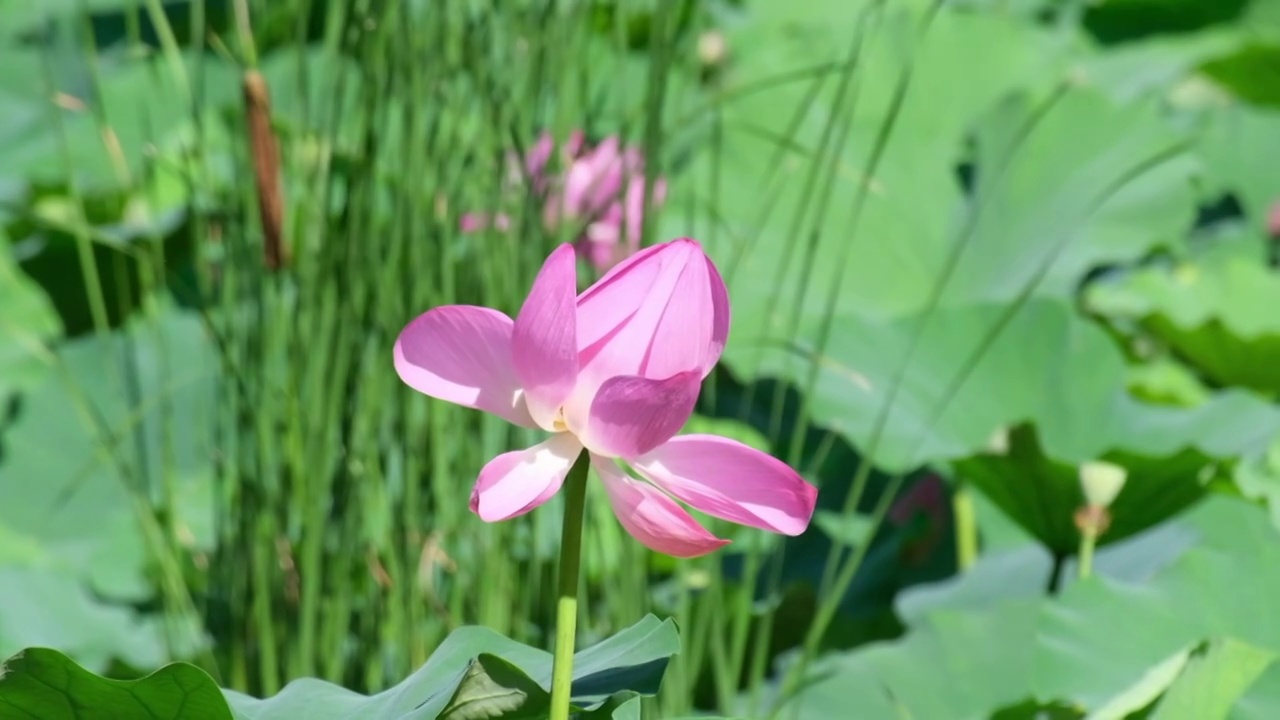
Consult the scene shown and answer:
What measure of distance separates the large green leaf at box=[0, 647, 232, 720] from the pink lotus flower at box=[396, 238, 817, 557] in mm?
149

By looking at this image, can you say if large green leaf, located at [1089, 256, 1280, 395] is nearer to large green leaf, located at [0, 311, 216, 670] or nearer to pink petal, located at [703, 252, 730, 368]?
large green leaf, located at [0, 311, 216, 670]

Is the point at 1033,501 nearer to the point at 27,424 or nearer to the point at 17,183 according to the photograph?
the point at 27,424

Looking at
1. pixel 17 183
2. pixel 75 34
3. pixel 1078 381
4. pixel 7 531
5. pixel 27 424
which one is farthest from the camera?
pixel 75 34

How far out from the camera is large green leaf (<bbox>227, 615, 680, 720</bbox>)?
1.68 feet

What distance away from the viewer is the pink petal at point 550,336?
44cm

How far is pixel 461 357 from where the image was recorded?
18.5 inches

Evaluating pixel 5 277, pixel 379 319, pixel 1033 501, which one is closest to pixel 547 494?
pixel 379 319

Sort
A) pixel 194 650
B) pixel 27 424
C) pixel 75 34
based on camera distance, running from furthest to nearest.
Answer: pixel 75 34
pixel 27 424
pixel 194 650

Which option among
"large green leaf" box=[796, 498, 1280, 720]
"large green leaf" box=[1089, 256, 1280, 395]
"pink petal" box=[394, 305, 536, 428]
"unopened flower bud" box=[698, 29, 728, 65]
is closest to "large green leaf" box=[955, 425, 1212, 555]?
"large green leaf" box=[796, 498, 1280, 720]

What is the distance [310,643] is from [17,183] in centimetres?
158

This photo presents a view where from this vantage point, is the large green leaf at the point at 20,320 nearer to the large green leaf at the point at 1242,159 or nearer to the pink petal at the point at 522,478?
the pink petal at the point at 522,478

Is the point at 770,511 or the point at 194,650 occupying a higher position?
the point at 770,511

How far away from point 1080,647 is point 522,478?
610mm

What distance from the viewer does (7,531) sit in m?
1.54
